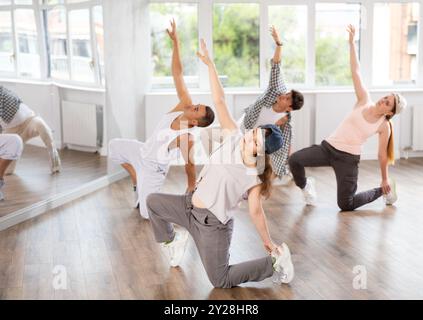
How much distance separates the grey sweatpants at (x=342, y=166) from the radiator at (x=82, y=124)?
1970mm

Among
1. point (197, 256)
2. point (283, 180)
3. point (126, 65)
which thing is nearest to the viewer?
point (197, 256)

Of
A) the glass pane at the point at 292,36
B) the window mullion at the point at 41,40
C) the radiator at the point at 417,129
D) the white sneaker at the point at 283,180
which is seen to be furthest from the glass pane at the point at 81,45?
the radiator at the point at 417,129

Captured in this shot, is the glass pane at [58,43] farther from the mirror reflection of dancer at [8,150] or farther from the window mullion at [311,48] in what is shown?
the window mullion at [311,48]

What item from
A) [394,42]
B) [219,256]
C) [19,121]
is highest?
[394,42]

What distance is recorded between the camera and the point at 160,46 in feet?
28.1

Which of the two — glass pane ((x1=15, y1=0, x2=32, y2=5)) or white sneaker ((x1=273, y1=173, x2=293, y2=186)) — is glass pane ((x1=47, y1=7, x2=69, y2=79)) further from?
white sneaker ((x1=273, y1=173, x2=293, y2=186))

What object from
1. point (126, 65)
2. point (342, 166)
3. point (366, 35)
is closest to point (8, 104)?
point (126, 65)

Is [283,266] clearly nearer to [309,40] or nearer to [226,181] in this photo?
[226,181]

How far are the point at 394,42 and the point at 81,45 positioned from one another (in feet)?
13.4

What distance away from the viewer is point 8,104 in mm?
5676

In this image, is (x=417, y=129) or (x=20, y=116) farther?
(x=417, y=129)

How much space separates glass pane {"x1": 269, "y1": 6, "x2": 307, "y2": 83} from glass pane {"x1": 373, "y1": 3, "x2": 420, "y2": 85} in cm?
89
